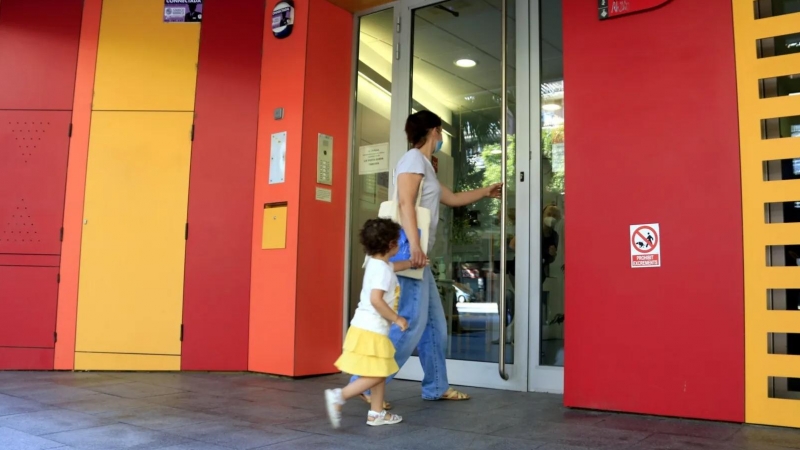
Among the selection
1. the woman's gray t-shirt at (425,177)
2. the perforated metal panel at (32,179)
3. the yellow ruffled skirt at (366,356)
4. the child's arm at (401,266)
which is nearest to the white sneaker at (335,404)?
the yellow ruffled skirt at (366,356)

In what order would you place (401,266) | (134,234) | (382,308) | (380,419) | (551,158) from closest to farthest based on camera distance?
(382,308)
(380,419)
(401,266)
(551,158)
(134,234)

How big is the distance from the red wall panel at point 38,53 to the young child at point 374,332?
11.5ft

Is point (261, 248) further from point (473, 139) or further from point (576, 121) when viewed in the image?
point (576, 121)

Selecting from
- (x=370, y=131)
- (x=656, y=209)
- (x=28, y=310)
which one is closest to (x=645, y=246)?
(x=656, y=209)

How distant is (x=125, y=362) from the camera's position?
5203mm

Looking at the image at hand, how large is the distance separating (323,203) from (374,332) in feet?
7.09

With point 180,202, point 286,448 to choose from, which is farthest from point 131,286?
point 286,448

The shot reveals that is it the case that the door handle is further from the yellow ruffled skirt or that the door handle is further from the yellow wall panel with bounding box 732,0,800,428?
the yellow wall panel with bounding box 732,0,800,428

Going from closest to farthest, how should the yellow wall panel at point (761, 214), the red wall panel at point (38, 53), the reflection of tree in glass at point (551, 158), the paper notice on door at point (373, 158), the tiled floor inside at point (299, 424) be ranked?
the tiled floor inside at point (299, 424)
the yellow wall panel at point (761, 214)
the reflection of tree in glass at point (551, 158)
the paper notice on door at point (373, 158)
the red wall panel at point (38, 53)

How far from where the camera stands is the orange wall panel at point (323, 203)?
503 cm

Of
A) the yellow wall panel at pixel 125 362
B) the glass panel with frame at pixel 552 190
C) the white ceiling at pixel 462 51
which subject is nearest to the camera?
the glass panel with frame at pixel 552 190

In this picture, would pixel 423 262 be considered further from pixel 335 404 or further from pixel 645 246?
pixel 645 246

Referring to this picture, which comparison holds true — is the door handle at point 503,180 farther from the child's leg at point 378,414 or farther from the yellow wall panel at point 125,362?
the yellow wall panel at point 125,362

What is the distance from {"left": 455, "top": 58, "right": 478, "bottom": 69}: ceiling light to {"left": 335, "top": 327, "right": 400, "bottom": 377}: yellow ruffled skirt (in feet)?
7.82
